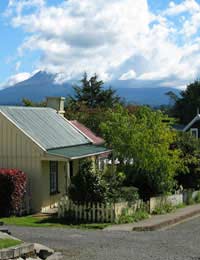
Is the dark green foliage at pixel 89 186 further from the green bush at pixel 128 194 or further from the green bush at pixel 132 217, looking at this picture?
the green bush at pixel 128 194

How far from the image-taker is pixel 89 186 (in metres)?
21.8

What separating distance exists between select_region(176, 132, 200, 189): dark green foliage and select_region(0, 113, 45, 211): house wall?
330 inches

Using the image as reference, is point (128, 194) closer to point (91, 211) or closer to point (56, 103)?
point (91, 211)

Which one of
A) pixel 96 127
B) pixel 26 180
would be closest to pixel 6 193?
pixel 26 180

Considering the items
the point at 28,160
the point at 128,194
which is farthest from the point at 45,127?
the point at 128,194

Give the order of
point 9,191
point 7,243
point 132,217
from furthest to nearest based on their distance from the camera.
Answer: point 9,191 → point 132,217 → point 7,243

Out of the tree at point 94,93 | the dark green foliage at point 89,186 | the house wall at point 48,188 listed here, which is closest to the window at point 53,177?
the house wall at point 48,188

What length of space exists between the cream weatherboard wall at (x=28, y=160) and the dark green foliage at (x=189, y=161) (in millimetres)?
7929

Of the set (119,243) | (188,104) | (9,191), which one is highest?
(188,104)

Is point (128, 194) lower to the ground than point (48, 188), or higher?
lower

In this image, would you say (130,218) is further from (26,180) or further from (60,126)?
(60,126)

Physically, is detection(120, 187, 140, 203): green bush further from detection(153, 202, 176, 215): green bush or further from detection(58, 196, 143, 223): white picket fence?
detection(153, 202, 176, 215): green bush

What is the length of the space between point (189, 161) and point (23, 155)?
924 centimetres

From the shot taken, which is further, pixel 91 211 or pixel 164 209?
pixel 164 209
